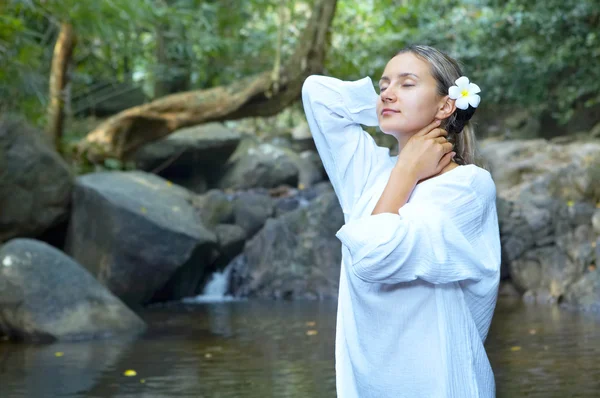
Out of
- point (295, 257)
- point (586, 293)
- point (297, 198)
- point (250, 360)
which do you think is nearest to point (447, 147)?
point (250, 360)

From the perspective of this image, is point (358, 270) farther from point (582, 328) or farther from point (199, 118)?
point (199, 118)

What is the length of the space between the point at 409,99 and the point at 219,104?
11564 millimetres

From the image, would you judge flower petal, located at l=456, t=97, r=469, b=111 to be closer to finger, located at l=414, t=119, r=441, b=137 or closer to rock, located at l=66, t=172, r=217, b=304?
finger, located at l=414, t=119, r=441, b=137

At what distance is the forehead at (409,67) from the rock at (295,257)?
10899mm

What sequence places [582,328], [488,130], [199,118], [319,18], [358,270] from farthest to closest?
[488,130]
[199,118]
[319,18]
[582,328]
[358,270]

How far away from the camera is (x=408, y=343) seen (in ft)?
7.03

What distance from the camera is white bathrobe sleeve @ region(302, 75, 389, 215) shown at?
244cm

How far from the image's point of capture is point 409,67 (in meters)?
2.28

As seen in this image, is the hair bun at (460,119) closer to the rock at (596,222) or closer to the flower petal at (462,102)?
the flower petal at (462,102)

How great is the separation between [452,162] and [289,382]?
15.9 feet

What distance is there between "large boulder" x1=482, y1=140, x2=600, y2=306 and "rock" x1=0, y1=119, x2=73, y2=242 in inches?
217

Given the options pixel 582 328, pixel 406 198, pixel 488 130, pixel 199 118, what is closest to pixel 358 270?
pixel 406 198

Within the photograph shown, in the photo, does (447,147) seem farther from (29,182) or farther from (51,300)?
(29,182)

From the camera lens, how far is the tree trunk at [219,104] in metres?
13.0
